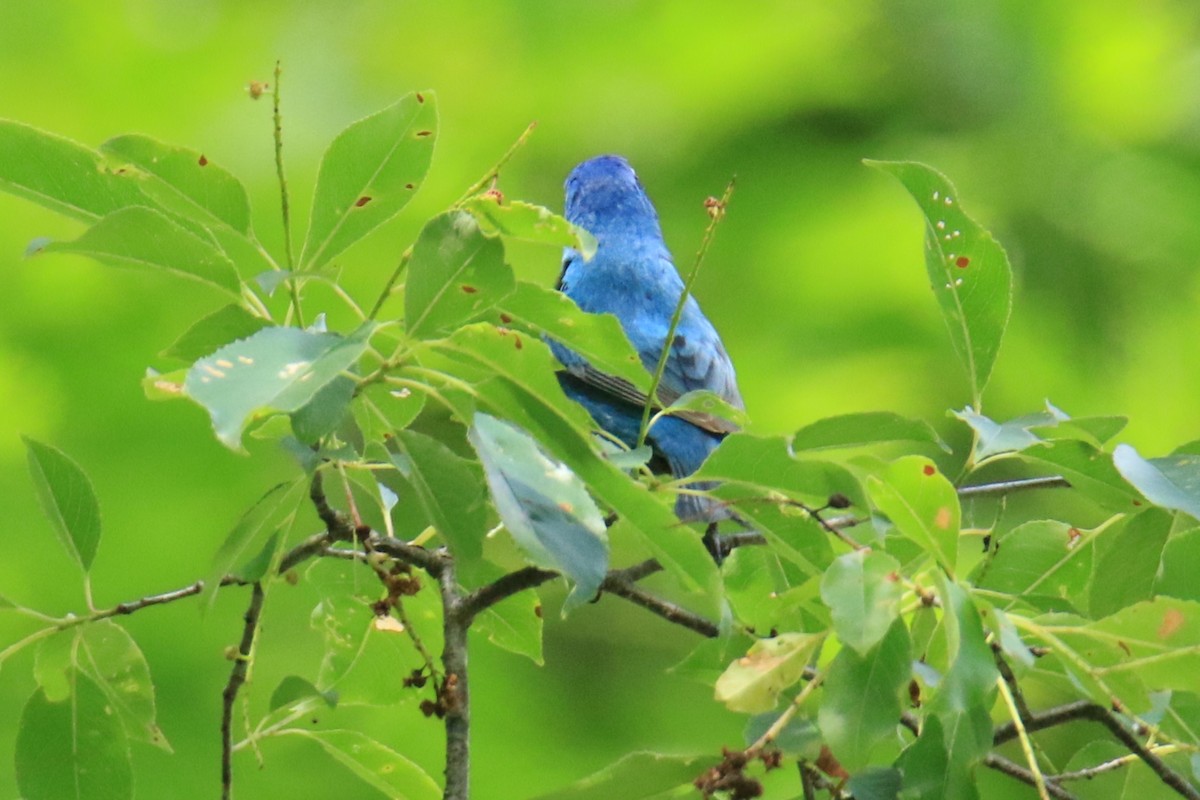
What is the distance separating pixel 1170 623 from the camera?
3.14 ft

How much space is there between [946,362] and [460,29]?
155 centimetres

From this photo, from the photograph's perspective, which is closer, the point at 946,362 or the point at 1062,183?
the point at 946,362

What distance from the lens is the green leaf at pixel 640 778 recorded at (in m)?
1.09

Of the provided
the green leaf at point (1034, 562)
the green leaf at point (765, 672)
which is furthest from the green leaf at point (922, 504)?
the green leaf at point (1034, 562)

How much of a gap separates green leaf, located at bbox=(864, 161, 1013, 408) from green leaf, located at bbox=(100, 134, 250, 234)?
1.82ft

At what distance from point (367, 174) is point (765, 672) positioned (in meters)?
0.49

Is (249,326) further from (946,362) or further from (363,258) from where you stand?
(946,362)

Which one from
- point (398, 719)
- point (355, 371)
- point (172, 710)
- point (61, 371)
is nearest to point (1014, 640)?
point (355, 371)

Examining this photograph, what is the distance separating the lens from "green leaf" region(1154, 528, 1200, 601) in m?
1.07

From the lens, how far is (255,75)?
3.62 metres

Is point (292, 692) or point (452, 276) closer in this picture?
point (452, 276)

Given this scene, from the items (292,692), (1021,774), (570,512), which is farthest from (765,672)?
(292,692)

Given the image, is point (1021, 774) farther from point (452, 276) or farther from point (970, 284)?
point (452, 276)

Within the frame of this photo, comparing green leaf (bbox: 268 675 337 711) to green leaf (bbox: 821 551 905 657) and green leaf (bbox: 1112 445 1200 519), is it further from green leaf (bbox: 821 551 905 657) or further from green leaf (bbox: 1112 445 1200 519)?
green leaf (bbox: 1112 445 1200 519)
